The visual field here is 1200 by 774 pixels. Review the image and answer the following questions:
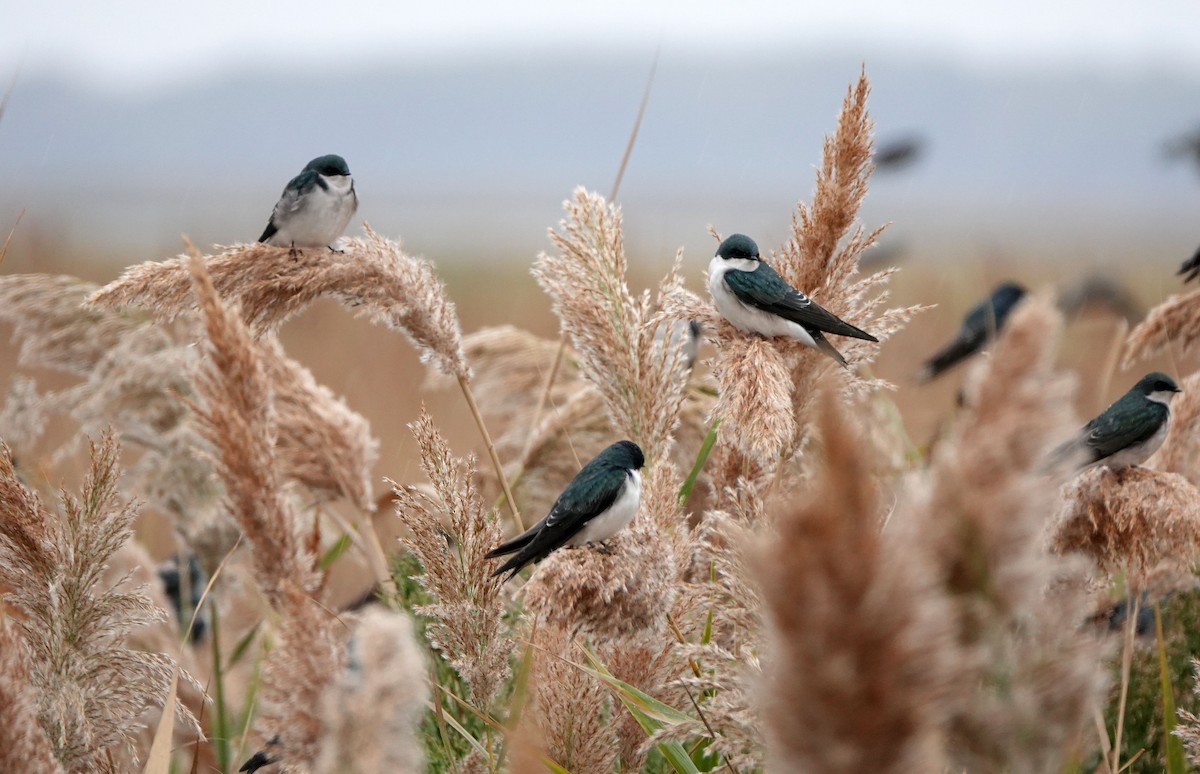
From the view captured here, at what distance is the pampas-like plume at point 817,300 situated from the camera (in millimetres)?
1766

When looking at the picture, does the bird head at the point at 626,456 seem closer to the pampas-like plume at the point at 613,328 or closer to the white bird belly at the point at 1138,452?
the pampas-like plume at the point at 613,328

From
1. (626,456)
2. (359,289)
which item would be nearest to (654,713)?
(626,456)

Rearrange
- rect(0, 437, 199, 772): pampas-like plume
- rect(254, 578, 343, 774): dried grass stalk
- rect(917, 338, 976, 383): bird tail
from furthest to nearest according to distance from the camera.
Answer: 1. rect(917, 338, 976, 383): bird tail
2. rect(0, 437, 199, 772): pampas-like plume
3. rect(254, 578, 343, 774): dried grass stalk

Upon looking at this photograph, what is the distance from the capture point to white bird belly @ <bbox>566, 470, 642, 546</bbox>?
1.95 meters

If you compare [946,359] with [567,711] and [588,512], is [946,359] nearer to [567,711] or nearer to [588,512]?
[588,512]

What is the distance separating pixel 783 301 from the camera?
199cm

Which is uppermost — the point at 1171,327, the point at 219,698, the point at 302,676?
the point at 1171,327

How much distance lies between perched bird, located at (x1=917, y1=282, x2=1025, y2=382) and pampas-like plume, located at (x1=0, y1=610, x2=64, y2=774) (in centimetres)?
514

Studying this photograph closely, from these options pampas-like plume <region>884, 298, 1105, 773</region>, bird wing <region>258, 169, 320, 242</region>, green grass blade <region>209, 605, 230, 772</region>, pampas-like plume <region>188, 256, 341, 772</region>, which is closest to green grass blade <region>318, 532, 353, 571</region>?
green grass blade <region>209, 605, 230, 772</region>

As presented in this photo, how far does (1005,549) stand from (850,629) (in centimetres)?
14

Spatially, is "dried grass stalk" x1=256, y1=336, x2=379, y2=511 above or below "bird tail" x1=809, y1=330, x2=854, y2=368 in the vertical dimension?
below

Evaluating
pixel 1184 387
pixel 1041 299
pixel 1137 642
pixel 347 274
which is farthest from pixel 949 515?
pixel 1137 642

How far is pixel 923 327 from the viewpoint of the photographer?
9633mm

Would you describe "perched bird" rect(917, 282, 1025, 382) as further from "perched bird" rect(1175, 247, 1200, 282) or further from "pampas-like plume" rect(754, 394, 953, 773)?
"pampas-like plume" rect(754, 394, 953, 773)
